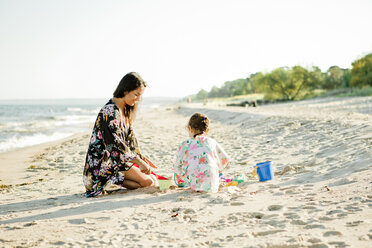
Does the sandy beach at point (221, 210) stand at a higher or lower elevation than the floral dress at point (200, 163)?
lower

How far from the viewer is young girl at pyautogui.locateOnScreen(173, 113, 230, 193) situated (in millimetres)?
4031

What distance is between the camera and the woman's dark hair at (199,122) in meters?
4.17

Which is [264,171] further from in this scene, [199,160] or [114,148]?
[114,148]

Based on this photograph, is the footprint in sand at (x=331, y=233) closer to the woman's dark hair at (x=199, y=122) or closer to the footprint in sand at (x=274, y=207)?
the footprint in sand at (x=274, y=207)

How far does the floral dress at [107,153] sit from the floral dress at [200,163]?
673 millimetres

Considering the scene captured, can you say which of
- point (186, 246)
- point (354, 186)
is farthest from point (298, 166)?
point (186, 246)

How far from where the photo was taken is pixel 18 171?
664 cm

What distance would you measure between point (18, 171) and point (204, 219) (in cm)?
520

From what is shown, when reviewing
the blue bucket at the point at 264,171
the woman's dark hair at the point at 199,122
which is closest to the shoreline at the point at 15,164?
the woman's dark hair at the point at 199,122

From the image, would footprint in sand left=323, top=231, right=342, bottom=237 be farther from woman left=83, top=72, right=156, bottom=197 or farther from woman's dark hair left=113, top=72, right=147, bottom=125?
woman's dark hair left=113, top=72, right=147, bottom=125

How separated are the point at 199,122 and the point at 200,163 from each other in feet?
1.80

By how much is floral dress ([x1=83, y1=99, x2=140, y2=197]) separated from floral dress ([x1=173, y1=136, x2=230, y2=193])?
67 centimetres

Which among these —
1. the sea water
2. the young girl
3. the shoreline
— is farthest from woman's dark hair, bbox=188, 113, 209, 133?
the shoreline

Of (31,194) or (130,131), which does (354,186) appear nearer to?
(130,131)
